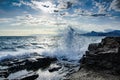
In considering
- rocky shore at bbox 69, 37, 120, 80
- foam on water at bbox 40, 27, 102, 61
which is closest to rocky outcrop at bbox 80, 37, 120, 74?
rocky shore at bbox 69, 37, 120, 80

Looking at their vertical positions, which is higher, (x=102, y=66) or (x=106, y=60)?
(x=106, y=60)

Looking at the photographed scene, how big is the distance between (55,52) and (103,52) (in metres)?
13.9

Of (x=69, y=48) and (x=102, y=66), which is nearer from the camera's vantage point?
(x=102, y=66)

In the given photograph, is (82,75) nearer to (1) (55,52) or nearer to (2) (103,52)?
(2) (103,52)

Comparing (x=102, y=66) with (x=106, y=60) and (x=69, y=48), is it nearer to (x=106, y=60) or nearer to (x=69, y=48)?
(x=106, y=60)

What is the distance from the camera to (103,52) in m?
11.1

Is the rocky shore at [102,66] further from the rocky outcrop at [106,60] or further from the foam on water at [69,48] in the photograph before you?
the foam on water at [69,48]

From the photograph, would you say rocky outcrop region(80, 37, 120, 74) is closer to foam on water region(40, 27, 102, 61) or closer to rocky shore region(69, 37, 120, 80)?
rocky shore region(69, 37, 120, 80)

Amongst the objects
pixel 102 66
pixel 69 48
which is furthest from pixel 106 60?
pixel 69 48

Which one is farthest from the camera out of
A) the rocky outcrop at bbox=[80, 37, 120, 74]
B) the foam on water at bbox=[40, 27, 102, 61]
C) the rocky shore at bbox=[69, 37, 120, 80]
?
the foam on water at bbox=[40, 27, 102, 61]

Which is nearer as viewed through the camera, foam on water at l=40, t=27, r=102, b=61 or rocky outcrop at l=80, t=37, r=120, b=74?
rocky outcrop at l=80, t=37, r=120, b=74

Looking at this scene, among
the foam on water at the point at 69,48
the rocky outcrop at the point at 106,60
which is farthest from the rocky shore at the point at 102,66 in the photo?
the foam on water at the point at 69,48

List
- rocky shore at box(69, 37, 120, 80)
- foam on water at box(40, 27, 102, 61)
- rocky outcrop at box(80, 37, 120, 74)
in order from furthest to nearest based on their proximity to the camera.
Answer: foam on water at box(40, 27, 102, 61), rocky outcrop at box(80, 37, 120, 74), rocky shore at box(69, 37, 120, 80)

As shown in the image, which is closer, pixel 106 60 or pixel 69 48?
pixel 106 60
